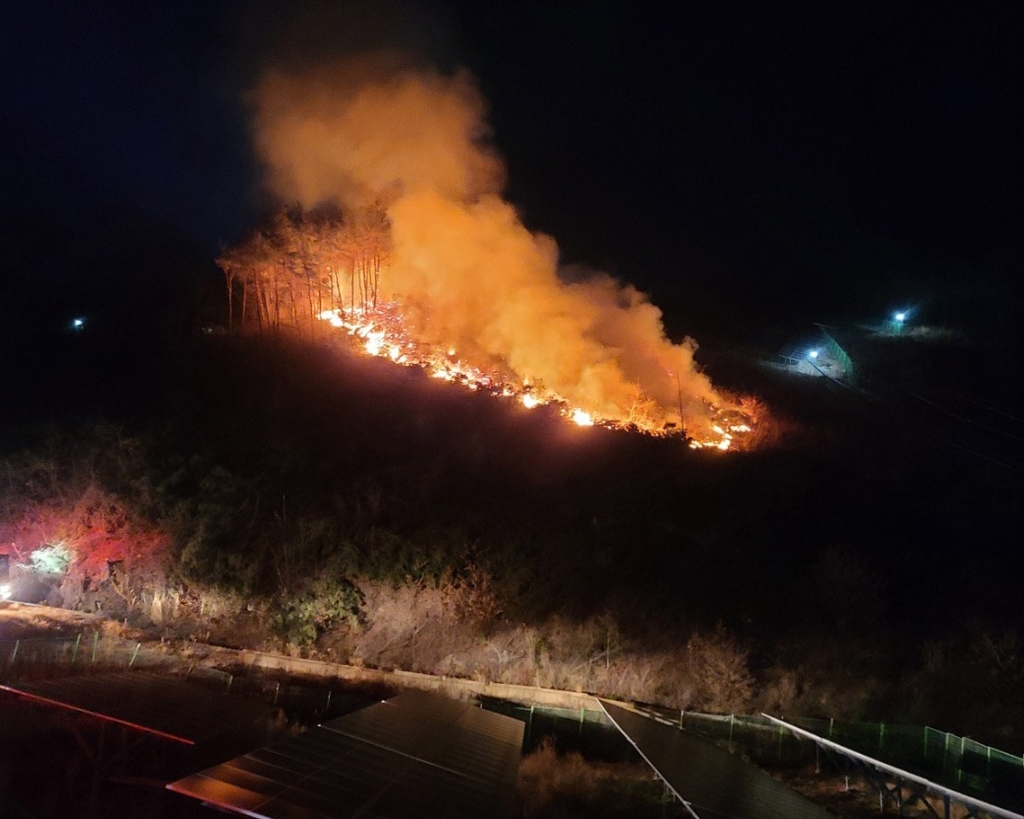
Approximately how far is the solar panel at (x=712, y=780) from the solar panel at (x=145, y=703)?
254 inches

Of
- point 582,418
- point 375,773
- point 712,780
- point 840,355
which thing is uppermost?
point 840,355

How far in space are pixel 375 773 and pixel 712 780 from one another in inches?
187

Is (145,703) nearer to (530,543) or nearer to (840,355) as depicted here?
(530,543)

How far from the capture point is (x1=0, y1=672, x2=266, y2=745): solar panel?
954 centimetres

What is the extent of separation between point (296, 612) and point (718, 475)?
15126mm

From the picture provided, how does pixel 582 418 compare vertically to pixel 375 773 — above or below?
above

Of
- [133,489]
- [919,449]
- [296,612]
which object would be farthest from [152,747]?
[919,449]

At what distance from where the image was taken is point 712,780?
9336 mm

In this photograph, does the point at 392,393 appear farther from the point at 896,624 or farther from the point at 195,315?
the point at 896,624

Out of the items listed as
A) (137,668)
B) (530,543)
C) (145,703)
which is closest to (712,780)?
(145,703)

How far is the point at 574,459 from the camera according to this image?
25766 mm

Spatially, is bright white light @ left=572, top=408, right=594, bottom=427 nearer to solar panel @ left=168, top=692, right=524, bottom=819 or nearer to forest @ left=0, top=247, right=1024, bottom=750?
forest @ left=0, top=247, right=1024, bottom=750

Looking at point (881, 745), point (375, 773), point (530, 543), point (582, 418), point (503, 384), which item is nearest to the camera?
point (375, 773)

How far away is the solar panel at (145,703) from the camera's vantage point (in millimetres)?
9539
